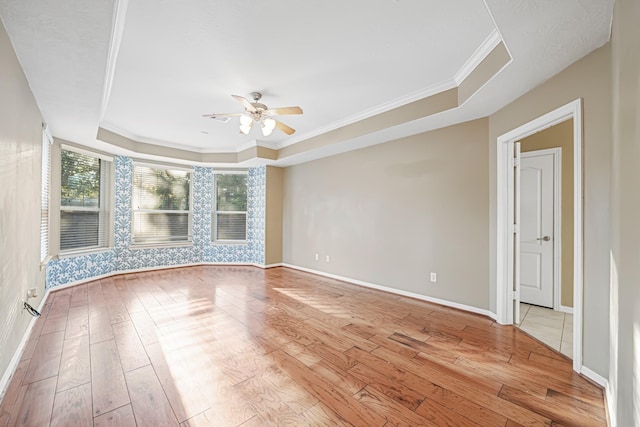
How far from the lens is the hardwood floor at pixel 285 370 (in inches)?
→ 59.5

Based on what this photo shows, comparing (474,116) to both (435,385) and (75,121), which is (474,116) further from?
(75,121)

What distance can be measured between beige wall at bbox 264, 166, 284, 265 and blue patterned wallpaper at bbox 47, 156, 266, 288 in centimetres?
12

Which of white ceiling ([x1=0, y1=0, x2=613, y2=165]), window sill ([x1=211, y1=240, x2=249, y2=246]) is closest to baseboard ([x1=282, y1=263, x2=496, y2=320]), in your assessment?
window sill ([x1=211, y1=240, x2=249, y2=246])

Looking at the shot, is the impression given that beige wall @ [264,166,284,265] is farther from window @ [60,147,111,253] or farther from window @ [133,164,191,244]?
window @ [60,147,111,253]

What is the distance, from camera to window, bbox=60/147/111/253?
4.02 metres

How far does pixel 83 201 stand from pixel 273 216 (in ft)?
10.9

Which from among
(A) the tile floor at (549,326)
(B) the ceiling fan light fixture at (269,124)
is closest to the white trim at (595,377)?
(A) the tile floor at (549,326)

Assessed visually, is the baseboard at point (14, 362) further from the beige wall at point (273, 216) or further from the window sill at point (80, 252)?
the beige wall at point (273, 216)

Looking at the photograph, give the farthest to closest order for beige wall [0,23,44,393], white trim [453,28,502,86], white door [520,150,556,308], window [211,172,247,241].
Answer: window [211,172,247,241]
white door [520,150,556,308]
white trim [453,28,502,86]
beige wall [0,23,44,393]

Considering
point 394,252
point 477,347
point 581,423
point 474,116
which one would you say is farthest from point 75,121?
point 581,423

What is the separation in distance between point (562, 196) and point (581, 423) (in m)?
2.86

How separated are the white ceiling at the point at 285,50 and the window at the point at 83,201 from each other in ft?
3.13

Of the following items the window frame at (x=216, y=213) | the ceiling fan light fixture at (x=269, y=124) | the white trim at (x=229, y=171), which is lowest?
the window frame at (x=216, y=213)

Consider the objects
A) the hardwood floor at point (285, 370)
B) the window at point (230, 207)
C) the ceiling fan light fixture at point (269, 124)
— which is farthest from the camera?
the window at point (230, 207)
